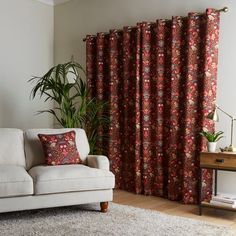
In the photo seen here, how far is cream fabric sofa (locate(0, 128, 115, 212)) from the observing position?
3.28 m

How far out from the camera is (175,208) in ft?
13.0

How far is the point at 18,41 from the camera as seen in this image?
5.27 meters

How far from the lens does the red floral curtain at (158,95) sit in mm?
4070

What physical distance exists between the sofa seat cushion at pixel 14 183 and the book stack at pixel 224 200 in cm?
179

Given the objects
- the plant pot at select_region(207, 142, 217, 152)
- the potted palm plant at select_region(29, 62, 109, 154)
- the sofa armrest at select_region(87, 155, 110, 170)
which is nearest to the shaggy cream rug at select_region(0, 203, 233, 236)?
the sofa armrest at select_region(87, 155, 110, 170)

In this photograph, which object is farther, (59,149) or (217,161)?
(59,149)

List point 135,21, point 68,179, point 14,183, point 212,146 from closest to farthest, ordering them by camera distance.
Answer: point 14,183 < point 68,179 < point 212,146 < point 135,21

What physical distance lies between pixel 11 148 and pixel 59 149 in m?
0.51

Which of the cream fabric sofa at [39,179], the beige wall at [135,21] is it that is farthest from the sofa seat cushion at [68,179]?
the beige wall at [135,21]

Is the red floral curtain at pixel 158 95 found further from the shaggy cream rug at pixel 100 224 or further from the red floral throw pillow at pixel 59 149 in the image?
the red floral throw pillow at pixel 59 149

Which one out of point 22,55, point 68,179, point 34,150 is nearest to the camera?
point 68,179

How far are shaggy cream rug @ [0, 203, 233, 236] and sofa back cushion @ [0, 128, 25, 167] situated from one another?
54 cm

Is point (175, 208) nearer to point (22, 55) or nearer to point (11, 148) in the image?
point (11, 148)

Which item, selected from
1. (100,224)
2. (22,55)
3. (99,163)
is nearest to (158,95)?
(99,163)
